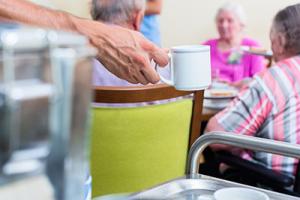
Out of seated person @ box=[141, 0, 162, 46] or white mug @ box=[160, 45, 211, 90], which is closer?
white mug @ box=[160, 45, 211, 90]

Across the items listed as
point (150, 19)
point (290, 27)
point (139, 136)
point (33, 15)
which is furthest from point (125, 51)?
point (150, 19)

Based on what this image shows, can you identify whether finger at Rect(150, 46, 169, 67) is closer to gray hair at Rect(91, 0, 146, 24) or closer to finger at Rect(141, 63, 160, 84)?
finger at Rect(141, 63, 160, 84)

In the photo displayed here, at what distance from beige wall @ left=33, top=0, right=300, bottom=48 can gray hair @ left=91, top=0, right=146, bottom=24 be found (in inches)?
79.3

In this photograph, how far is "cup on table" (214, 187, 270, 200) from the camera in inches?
29.9

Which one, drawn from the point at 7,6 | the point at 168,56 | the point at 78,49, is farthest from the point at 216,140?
the point at 78,49

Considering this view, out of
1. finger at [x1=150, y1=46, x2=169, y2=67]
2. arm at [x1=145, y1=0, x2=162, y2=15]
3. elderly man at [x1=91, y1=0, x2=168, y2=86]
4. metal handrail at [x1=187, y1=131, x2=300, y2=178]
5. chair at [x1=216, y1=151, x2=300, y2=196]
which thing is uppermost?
arm at [x1=145, y1=0, x2=162, y2=15]

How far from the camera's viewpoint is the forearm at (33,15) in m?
0.64

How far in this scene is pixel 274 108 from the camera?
1.91 metres

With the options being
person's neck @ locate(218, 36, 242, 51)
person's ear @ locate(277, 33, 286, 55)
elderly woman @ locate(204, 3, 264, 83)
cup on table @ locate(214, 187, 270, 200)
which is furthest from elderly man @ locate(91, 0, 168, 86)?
person's neck @ locate(218, 36, 242, 51)

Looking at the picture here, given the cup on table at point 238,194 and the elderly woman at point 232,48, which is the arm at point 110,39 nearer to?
the cup on table at point 238,194

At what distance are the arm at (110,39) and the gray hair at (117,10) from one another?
1144mm

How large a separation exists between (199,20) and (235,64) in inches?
24.8

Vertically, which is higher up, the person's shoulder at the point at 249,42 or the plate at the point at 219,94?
the person's shoulder at the point at 249,42

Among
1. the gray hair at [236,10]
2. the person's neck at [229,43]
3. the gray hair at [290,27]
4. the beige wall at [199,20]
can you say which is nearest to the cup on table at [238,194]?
the gray hair at [290,27]
